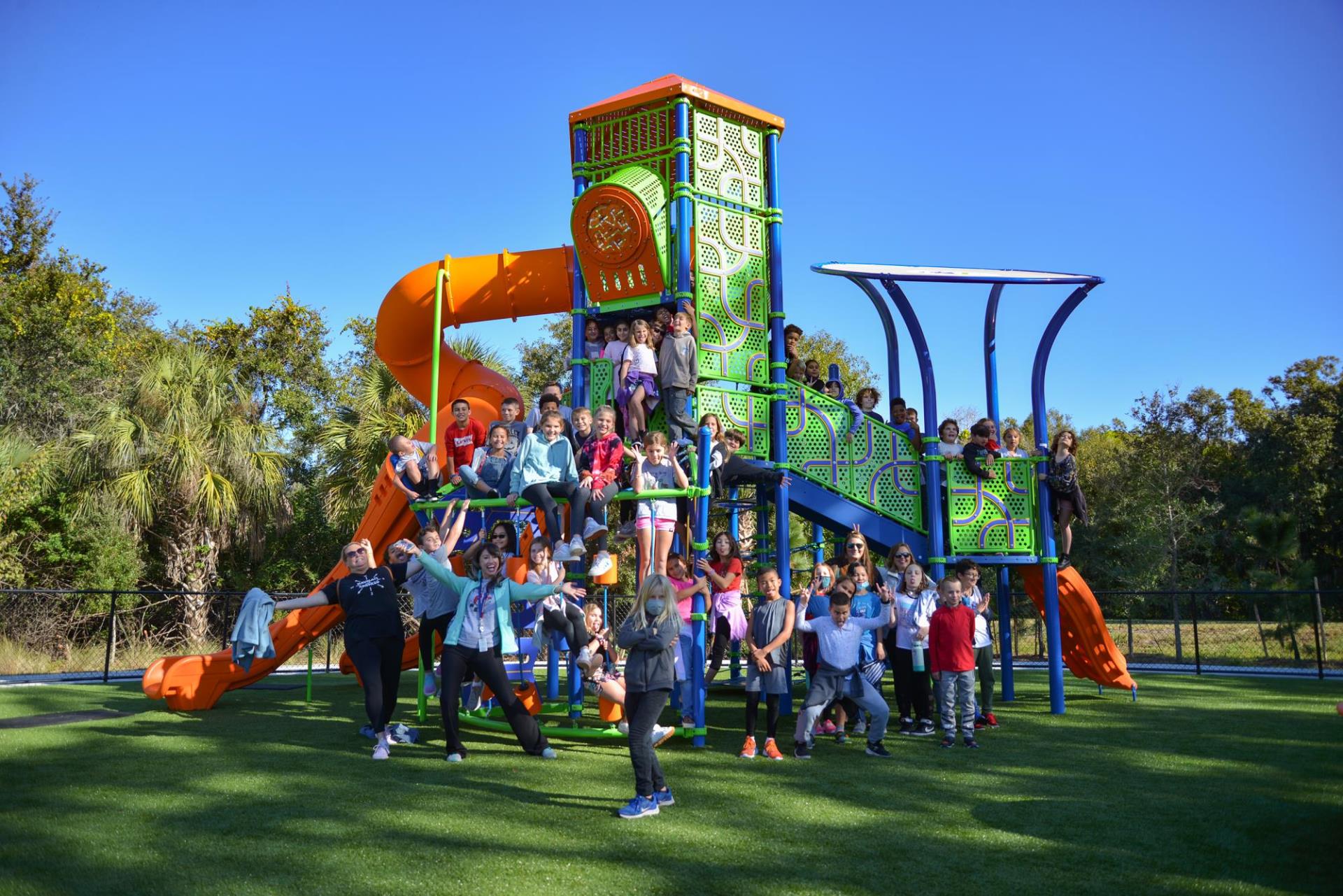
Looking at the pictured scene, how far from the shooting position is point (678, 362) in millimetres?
10070

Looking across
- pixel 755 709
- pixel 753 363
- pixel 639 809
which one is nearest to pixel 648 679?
pixel 639 809

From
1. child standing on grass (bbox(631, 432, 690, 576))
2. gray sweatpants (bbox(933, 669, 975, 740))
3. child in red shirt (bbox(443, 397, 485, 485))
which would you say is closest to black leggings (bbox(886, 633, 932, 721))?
gray sweatpants (bbox(933, 669, 975, 740))

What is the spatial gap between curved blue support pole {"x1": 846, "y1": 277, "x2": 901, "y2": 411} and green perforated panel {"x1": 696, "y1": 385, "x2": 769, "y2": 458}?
2.05 metres

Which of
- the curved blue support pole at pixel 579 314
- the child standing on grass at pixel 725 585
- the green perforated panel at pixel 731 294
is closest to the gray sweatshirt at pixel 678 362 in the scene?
the green perforated panel at pixel 731 294

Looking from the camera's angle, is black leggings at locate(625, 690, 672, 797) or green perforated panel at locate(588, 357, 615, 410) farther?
green perforated panel at locate(588, 357, 615, 410)

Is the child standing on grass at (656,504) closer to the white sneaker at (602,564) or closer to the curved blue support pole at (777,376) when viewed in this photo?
the white sneaker at (602,564)

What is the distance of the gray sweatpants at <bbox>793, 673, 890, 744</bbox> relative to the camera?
27.8ft

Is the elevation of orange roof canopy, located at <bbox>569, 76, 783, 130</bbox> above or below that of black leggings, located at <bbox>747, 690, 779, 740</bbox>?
above

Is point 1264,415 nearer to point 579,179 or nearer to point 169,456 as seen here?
point 579,179

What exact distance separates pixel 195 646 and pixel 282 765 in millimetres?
13456

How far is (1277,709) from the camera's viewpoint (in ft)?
37.0

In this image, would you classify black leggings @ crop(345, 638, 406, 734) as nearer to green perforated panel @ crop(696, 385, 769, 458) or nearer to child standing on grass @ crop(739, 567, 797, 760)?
child standing on grass @ crop(739, 567, 797, 760)

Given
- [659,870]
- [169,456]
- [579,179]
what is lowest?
[659,870]

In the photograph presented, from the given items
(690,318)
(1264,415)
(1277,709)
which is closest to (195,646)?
(690,318)
